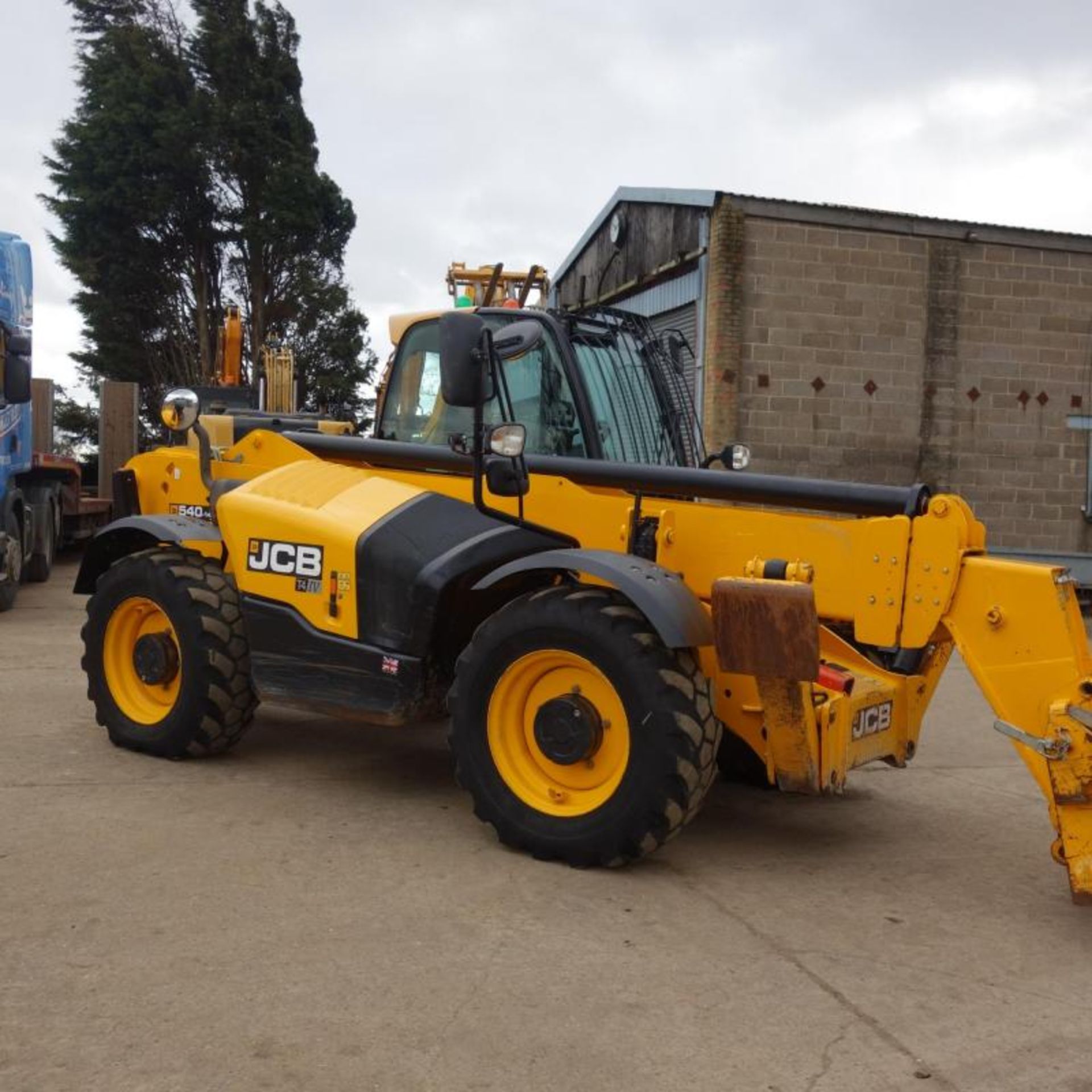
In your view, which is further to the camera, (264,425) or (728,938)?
(264,425)

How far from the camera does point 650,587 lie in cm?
439

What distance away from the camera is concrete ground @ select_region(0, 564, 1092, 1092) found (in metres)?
3.04

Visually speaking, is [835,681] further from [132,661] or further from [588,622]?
[132,661]

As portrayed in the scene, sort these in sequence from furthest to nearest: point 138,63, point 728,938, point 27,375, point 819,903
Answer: point 138,63
point 27,375
point 819,903
point 728,938

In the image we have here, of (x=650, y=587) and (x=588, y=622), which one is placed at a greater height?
(x=650, y=587)

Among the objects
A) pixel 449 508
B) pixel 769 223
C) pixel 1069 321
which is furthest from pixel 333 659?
pixel 1069 321

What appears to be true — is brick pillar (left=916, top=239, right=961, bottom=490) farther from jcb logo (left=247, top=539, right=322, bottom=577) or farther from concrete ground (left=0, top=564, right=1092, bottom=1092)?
jcb logo (left=247, top=539, right=322, bottom=577)

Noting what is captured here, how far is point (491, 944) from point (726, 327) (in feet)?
37.9

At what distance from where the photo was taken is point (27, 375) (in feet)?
37.1

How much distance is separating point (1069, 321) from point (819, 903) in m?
13.1

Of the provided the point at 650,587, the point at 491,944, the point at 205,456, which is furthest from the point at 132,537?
the point at 491,944

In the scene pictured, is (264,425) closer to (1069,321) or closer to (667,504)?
(667,504)

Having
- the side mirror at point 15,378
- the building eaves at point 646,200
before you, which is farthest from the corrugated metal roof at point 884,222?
the side mirror at point 15,378

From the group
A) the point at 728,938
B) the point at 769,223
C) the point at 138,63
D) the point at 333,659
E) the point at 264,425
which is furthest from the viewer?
the point at 138,63
